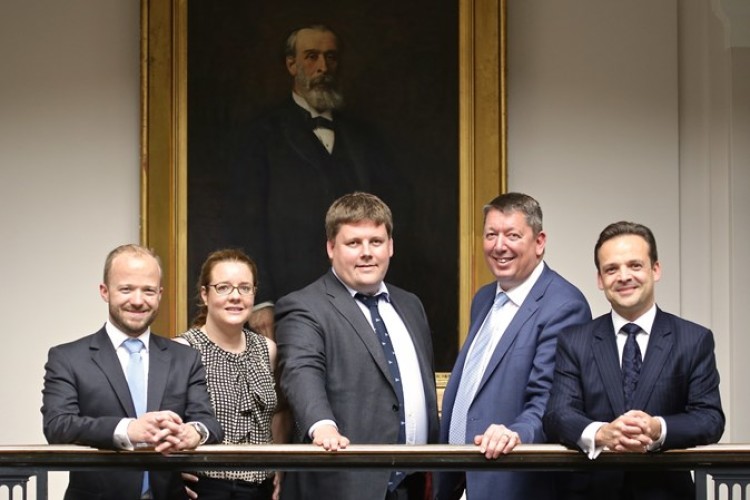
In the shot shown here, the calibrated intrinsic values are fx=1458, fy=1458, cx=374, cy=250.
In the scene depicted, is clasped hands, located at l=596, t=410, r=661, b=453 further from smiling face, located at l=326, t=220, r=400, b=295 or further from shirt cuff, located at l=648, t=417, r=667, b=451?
smiling face, located at l=326, t=220, r=400, b=295

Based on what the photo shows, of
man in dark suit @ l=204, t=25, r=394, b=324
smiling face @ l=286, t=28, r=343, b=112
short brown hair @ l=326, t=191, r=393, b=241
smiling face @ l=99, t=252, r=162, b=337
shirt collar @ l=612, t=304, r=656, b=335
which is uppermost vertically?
smiling face @ l=286, t=28, r=343, b=112

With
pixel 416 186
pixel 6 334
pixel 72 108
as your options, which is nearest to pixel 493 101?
pixel 416 186

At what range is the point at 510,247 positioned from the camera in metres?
5.98

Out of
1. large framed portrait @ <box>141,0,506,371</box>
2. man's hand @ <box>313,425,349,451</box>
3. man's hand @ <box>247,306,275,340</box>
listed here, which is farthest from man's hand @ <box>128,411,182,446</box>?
large framed portrait @ <box>141,0,506,371</box>

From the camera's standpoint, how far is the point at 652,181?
9102 mm

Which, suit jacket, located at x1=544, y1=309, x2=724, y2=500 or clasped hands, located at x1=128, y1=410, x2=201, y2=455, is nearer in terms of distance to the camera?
clasped hands, located at x1=128, y1=410, x2=201, y2=455

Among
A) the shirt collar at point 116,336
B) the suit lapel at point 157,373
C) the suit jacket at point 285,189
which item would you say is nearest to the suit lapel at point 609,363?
the suit lapel at point 157,373

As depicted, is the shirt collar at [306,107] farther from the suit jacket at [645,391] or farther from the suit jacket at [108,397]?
the suit jacket at [645,391]

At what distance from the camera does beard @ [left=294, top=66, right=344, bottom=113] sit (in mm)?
9117

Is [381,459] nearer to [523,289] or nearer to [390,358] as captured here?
[390,358]

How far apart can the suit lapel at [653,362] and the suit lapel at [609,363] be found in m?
0.06

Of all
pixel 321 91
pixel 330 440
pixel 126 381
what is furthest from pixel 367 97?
pixel 330 440

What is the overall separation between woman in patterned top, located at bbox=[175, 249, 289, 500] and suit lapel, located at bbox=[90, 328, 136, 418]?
1.42 ft

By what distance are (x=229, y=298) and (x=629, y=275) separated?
165 cm
